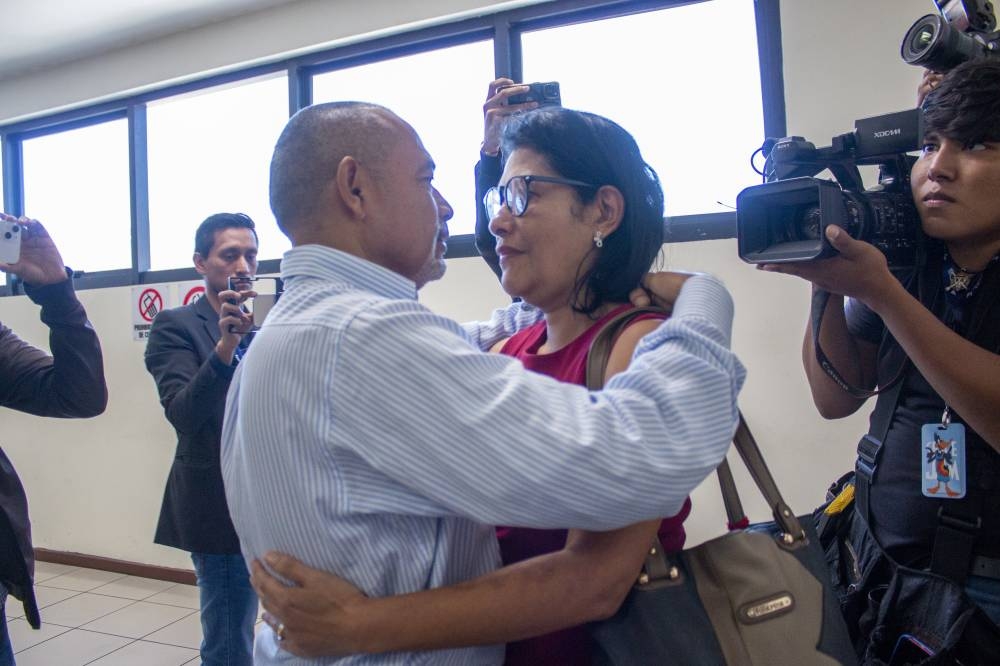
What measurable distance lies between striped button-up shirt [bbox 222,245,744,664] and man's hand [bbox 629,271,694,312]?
4.7 inches

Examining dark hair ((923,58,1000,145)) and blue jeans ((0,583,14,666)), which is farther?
blue jeans ((0,583,14,666))

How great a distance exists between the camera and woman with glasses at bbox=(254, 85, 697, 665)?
73cm

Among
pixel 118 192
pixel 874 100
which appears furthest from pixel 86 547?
pixel 874 100

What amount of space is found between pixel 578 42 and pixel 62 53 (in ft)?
9.65

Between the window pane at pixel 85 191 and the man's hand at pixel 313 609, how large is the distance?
152 inches

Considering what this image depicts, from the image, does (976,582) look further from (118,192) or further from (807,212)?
(118,192)

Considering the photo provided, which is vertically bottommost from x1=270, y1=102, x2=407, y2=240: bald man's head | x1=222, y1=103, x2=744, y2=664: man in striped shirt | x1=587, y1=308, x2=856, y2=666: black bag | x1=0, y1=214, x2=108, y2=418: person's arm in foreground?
x1=587, y1=308, x2=856, y2=666: black bag

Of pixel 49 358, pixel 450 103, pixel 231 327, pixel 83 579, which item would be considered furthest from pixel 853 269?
pixel 83 579

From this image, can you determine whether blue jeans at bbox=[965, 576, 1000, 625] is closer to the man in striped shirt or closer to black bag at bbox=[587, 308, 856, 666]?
black bag at bbox=[587, 308, 856, 666]

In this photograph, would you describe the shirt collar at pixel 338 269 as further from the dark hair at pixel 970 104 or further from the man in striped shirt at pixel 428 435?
the dark hair at pixel 970 104

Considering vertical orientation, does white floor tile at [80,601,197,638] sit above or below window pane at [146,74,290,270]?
below

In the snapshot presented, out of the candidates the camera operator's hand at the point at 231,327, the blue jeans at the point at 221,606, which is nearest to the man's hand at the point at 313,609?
the camera operator's hand at the point at 231,327

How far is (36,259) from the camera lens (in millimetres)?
1621

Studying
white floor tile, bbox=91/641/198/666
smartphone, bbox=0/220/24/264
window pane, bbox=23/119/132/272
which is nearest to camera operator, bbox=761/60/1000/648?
smartphone, bbox=0/220/24/264
